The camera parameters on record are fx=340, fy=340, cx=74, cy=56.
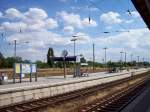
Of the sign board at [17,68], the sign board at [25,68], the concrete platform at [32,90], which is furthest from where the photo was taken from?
the sign board at [25,68]

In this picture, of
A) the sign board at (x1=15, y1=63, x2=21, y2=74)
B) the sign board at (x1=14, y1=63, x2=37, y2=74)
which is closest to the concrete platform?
the sign board at (x1=14, y1=63, x2=37, y2=74)

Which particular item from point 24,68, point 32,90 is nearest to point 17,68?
point 24,68

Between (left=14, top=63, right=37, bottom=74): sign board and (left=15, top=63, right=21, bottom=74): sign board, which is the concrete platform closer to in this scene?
(left=14, top=63, right=37, bottom=74): sign board

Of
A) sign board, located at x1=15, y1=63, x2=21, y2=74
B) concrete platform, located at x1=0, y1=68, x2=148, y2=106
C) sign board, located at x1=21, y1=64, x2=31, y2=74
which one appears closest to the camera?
concrete platform, located at x1=0, y1=68, x2=148, y2=106

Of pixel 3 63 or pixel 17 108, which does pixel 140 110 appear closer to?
pixel 17 108

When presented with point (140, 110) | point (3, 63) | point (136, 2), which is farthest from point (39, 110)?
point (3, 63)

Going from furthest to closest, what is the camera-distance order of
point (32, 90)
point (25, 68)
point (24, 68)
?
point (25, 68)
point (24, 68)
point (32, 90)

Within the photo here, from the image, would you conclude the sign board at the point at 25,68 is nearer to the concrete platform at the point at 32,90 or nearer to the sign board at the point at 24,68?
the sign board at the point at 24,68

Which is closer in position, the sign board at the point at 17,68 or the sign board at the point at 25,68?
the sign board at the point at 17,68

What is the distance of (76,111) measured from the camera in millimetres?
18438

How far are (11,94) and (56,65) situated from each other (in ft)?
386

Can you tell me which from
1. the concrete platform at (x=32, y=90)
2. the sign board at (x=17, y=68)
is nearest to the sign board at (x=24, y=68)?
the sign board at (x=17, y=68)

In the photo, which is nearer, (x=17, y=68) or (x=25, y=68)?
(x=17, y=68)

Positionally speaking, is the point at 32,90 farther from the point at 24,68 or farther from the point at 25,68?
the point at 25,68
